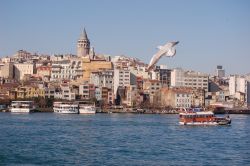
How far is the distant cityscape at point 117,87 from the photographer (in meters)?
53.1

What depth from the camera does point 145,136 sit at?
20.9m

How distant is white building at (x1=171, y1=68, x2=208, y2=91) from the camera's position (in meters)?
60.0

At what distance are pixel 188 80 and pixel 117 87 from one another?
326 inches

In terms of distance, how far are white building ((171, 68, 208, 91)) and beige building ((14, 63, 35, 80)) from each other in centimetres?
1735

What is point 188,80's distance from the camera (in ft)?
198

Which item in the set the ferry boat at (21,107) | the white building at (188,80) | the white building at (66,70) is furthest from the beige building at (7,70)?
the ferry boat at (21,107)

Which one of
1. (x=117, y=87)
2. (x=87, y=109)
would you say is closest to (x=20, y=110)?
(x=87, y=109)

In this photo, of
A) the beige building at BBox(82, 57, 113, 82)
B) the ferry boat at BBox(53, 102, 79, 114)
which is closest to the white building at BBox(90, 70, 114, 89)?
the beige building at BBox(82, 57, 113, 82)

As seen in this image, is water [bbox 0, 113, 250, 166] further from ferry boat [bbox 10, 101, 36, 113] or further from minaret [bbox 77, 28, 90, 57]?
minaret [bbox 77, 28, 90, 57]

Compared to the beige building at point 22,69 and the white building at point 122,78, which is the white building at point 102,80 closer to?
the white building at point 122,78

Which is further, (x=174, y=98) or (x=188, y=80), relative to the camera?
(x=188, y=80)

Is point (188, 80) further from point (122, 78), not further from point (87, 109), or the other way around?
point (87, 109)

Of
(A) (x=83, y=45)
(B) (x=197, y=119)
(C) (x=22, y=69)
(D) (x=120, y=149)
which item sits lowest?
(D) (x=120, y=149)

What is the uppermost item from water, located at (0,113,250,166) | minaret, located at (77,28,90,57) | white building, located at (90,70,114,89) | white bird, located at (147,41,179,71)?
minaret, located at (77,28,90,57)
